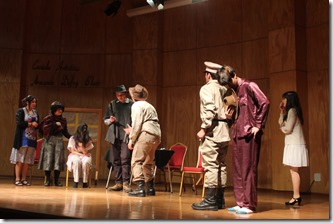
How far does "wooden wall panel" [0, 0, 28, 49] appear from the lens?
913 centimetres

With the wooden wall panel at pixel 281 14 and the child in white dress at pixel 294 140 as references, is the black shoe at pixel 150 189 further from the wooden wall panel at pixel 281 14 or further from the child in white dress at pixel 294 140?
the wooden wall panel at pixel 281 14

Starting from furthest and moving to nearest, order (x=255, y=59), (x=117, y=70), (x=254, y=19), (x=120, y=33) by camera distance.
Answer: (x=120, y=33)
(x=117, y=70)
(x=254, y=19)
(x=255, y=59)

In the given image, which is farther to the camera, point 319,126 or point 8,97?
point 8,97

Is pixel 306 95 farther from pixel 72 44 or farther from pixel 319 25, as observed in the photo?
pixel 72 44

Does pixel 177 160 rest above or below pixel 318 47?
below

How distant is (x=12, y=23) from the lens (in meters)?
9.20

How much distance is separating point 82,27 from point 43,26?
2.96 ft

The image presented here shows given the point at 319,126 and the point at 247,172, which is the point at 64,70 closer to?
the point at 319,126

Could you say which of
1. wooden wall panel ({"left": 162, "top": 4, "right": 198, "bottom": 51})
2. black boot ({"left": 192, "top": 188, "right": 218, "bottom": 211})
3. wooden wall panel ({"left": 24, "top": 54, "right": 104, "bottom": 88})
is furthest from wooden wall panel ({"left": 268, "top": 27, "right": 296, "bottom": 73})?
wooden wall panel ({"left": 24, "top": 54, "right": 104, "bottom": 88})

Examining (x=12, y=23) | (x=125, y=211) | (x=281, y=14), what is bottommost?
(x=125, y=211)

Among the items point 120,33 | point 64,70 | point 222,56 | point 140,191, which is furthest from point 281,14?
point 64,70

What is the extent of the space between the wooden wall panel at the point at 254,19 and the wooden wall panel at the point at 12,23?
4.96 m

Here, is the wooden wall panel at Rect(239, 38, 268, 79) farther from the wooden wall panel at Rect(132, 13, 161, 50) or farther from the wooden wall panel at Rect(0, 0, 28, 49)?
the wooden wall panel at Rect(0, 0, 28, 49)

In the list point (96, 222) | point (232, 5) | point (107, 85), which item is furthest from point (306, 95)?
point (96, 222)
